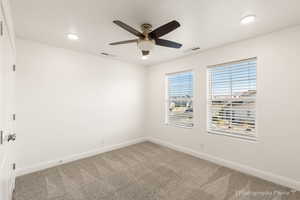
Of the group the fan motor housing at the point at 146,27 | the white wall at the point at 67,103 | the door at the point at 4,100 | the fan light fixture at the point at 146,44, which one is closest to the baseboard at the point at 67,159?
the white wall at the point at 67,103

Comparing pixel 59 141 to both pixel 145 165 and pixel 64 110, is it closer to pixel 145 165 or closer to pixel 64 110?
pixel 64 110

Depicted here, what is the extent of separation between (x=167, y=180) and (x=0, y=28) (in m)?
2.89

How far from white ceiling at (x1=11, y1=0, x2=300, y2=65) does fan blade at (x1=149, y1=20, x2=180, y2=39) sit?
245 mm

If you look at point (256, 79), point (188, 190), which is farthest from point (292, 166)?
point (188, 190)

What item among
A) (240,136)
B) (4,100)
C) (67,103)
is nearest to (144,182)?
(240,136)

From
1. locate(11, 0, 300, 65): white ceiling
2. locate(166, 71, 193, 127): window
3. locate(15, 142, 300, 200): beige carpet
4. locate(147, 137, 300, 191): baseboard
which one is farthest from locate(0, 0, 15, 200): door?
locate(166, 71, 193, 127): window

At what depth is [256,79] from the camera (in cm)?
257

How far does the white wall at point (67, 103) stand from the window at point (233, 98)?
7.71 ft

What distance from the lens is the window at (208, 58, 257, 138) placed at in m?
2.70

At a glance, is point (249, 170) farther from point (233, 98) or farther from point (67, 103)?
point (67, 103)

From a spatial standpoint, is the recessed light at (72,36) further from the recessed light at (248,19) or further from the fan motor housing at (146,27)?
the recessed light at (248,19)

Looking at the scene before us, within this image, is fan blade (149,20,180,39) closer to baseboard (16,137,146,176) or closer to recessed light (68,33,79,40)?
recessed light (68,33,79,40)

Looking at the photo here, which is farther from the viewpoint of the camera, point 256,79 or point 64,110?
point 64,110

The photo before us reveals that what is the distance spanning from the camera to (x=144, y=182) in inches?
94.0
